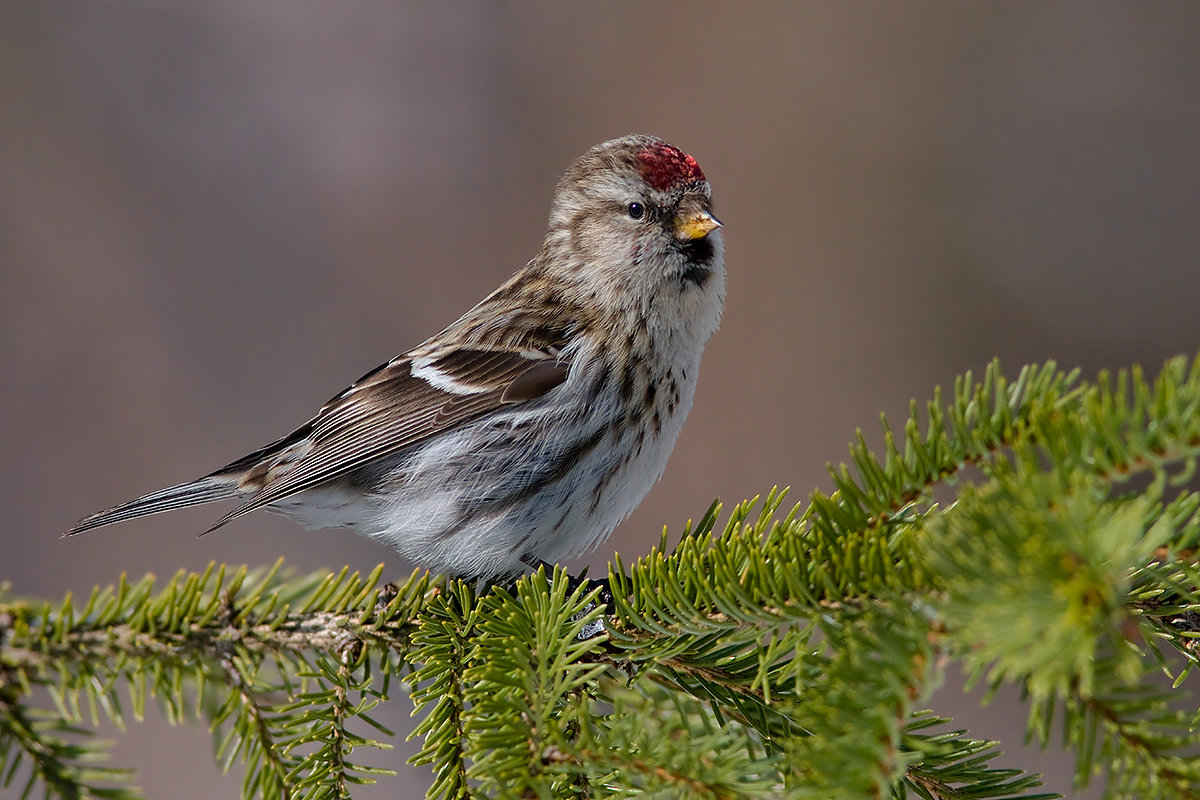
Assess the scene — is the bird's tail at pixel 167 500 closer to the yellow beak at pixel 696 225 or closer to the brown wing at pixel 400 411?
the brown wing at pixel 400 411

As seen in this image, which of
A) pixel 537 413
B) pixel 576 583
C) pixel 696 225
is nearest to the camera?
pixel 576 583

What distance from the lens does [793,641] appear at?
0.84 metres

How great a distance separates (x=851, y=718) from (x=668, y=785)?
18 centimetres

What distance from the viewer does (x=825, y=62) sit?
345 centimetres

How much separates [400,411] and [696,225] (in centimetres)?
63

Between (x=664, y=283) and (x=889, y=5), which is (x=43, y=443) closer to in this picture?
(x=664, y=283)

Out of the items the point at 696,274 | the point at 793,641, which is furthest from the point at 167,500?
the point at 793,641

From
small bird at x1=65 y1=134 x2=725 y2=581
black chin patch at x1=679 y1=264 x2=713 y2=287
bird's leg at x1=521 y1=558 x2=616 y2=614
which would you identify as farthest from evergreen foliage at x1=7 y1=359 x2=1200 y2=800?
black chin patch at x1=679 y1=264 x2=713 y2=287

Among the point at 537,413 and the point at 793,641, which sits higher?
the point at 537,413

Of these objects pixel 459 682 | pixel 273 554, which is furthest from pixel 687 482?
pixel 459 682

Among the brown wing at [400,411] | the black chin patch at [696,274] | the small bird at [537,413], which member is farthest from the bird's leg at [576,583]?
the black chin patch at [696,274]

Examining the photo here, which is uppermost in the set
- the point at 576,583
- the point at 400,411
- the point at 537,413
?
the point at 400,411

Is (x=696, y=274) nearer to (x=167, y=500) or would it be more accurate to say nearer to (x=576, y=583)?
(x=576, y=583)

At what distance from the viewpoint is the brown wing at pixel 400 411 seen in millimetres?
1652
